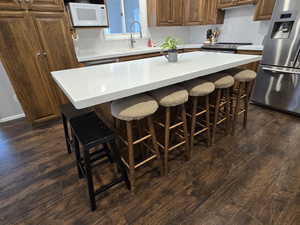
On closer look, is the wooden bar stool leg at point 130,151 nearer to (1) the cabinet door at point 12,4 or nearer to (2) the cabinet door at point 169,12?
(1) the cabinet door at point 12,4

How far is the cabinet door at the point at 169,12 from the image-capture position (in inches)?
135

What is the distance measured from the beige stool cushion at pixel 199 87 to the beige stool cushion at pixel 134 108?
1.48 feet

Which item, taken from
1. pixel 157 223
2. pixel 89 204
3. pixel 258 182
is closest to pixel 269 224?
pixel 258 182

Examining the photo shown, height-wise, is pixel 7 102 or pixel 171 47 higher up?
pixel 171 47

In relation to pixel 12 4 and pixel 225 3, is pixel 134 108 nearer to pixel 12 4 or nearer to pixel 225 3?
pixel 12 4

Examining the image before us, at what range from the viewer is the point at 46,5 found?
6.98 feet

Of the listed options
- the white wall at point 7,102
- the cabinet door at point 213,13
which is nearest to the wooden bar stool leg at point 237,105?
the cabinet door at point 213,13

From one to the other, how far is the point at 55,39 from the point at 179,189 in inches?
96.6

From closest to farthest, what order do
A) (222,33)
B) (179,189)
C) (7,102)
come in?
(179,189), (7,102), (222,33)

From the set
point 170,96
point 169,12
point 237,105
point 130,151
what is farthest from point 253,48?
point 130,151

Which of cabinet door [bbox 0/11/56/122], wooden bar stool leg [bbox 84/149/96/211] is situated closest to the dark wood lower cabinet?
cabinet door [bbox 0/11/56/122]

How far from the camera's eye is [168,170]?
165 centimetres

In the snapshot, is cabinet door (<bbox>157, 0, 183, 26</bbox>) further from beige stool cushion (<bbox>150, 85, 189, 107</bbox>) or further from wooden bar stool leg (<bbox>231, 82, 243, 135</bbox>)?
beige stool cushion (<bbox>150, 85, 189, 107</bbox>)

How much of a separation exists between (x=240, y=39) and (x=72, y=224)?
13.7 ft
